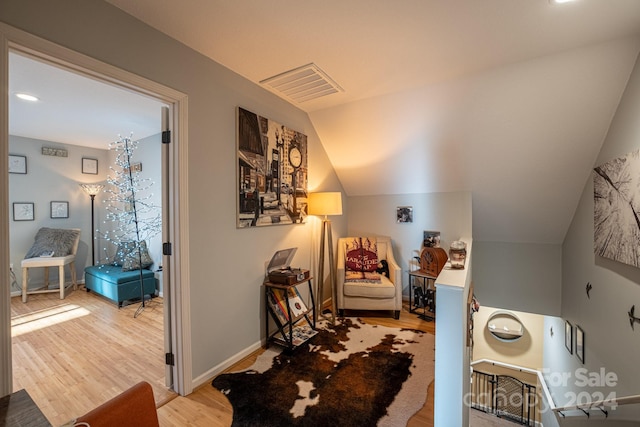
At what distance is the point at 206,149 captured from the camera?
210 cm

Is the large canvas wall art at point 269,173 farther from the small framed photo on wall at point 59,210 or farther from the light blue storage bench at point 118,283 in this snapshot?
the small framed photo on wall at point 59,210

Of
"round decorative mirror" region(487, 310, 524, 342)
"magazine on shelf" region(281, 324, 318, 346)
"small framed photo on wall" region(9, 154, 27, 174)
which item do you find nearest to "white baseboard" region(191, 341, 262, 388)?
"magazine on shelf" region(281, 324, 318, 346)

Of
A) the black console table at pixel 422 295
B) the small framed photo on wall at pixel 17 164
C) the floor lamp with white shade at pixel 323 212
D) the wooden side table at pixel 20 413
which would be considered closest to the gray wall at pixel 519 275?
the black console table at pixel 422 295

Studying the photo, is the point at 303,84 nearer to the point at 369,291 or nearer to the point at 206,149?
the point at 206,149

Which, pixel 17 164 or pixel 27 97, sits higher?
pixel 27 97

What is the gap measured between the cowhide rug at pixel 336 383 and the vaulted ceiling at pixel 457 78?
208 centimetres

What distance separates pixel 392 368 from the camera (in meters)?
2.23

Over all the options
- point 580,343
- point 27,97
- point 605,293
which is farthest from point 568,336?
point 27,97

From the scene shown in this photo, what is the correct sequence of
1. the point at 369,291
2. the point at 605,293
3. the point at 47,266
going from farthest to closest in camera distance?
the point at 47,266
the point at 369,291
the point at 605,293

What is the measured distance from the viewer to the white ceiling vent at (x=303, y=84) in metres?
2.33

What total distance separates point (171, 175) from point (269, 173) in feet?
3.11

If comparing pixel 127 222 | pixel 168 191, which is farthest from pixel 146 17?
pixel 127 222

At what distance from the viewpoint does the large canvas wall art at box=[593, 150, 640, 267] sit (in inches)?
71.4

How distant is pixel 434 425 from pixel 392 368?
0.65 metres
